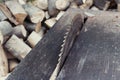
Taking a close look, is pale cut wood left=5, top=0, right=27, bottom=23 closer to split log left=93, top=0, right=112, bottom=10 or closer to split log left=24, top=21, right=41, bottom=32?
split log left=24, top=21, right=41, bottom=32

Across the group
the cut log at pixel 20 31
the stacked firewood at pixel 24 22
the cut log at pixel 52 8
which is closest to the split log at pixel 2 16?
the stacked firewood at pixel 24 22

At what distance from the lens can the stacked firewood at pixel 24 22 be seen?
245 cm

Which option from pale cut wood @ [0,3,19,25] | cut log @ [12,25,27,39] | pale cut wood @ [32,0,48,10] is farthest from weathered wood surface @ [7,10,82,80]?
pale cut wood @ [32,0,48,10]

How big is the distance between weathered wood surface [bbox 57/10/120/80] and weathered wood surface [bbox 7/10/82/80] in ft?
0.21

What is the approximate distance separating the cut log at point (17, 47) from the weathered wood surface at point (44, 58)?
2.12 ft

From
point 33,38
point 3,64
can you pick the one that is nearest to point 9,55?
point 3,64

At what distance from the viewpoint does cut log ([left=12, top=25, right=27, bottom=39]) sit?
270 centimetres

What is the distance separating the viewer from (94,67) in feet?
4.50

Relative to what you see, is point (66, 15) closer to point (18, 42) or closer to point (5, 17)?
point (18, 42)

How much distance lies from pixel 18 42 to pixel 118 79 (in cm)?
141

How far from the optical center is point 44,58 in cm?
150

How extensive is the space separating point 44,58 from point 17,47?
1009 millimetres

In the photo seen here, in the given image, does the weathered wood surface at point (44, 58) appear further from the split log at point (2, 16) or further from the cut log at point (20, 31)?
the split log at point (2, 16)

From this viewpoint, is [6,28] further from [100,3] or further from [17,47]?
[100,3]
